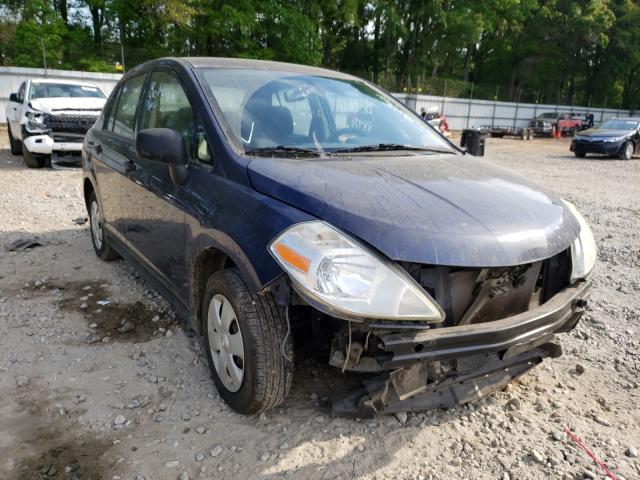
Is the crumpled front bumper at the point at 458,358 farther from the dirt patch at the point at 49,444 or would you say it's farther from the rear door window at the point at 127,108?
the rear door window at the point at 127,108

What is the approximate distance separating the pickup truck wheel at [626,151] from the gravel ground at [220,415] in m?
14.4

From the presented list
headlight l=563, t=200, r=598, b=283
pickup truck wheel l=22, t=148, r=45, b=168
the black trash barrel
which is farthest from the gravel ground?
pickup truck wheel l=22, t=148, r=45, b=168

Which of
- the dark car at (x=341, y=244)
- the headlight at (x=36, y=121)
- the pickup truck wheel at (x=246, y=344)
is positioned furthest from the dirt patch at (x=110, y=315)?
the headlight at (x=36, y=121)

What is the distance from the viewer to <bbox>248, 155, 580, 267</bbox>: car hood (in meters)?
1.96

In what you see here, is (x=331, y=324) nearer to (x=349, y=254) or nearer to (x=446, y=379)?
(x=349, y=254)

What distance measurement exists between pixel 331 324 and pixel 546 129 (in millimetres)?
29191

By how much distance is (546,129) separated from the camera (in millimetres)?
27688

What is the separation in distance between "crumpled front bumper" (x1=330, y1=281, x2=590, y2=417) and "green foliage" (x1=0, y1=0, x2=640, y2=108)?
1988 centimetres

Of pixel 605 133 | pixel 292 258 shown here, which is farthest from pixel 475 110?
pixel 292 258

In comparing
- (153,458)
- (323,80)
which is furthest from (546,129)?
(153,458)

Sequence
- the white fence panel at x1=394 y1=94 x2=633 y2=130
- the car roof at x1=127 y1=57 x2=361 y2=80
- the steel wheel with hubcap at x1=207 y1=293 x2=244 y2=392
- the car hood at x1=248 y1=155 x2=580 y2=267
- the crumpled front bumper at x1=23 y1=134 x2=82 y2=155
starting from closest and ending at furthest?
1. the car hood at x1=248 y1=155 x2=580 y2=267
2. the steel wheel with hubcap at x1=207 y1=293 x2=244 y2=392
3. the car roof at x1=127 y1=57 x2=361 y2=80
4. the crumpled front bumper at x1=23 y1=134 x2=82 y2=155
5. the white fence panel at x1=394 y1=94 x2=633 y2=130

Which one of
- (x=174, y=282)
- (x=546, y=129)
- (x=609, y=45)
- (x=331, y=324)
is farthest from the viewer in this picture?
(x=609, y=45)

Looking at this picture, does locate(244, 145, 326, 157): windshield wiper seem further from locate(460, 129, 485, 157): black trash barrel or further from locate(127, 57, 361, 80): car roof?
locate(460, 129, 485, 157): black trash barrel

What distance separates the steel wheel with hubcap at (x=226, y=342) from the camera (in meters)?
2.41
